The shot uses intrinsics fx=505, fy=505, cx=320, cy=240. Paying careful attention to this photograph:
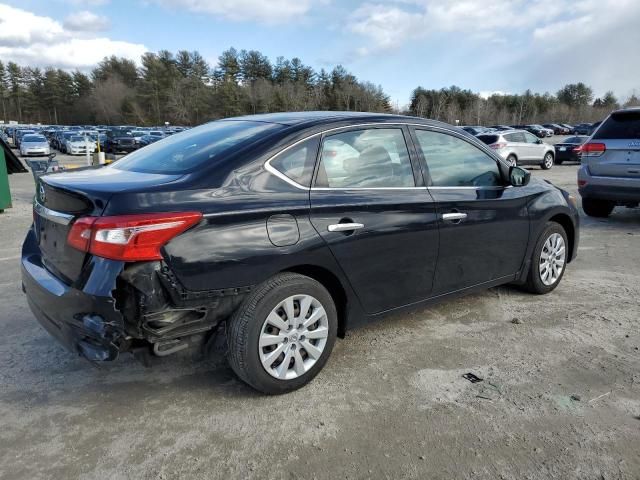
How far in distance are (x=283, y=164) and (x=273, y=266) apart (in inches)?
25.2

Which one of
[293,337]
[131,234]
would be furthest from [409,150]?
[131,234]

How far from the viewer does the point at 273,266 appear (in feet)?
9.43

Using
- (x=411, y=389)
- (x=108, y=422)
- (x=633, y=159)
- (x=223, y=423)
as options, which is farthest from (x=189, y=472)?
(x=633, y=159)

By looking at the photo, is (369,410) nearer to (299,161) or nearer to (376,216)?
(376,216)

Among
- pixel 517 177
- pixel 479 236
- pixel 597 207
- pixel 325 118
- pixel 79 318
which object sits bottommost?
pixel 597 207

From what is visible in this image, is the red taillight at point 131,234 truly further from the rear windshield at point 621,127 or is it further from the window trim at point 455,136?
the rear windshield at point 621,127

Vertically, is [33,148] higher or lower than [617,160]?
lower

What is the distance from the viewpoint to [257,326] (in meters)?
2.85

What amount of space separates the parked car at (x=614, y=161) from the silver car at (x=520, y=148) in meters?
11.4

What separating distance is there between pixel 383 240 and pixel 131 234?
1.60 meters

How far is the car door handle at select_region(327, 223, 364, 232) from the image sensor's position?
3.11 m

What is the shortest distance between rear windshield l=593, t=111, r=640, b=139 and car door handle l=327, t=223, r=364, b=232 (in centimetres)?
658

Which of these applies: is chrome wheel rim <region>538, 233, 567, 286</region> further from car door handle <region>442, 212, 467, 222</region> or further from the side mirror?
car door handle <region>442, 212, 467, 222</region>

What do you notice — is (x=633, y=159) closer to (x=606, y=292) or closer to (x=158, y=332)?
(x=606, y=292)
